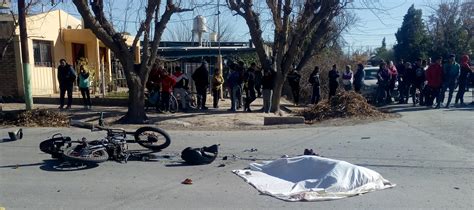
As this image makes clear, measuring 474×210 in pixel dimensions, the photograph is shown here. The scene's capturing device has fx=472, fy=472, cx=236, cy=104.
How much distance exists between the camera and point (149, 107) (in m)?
16.3

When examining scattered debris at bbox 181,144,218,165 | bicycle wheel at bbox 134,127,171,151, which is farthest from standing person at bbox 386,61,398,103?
scattered debris at bbox 181,144,218,165

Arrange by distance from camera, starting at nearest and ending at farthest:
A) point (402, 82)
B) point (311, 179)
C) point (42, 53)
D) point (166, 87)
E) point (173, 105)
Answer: point (311, 179), point (166, 87), point (173, 105), point (402, 82), point (42, 53)

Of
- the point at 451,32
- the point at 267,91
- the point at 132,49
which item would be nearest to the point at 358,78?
the point at 267,91

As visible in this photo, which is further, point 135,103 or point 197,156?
point 135,103

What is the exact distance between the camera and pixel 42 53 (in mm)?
20734

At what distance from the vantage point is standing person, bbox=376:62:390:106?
17844 mm

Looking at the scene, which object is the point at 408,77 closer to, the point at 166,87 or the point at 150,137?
the point at 166,87

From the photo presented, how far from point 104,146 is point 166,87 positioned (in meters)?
7.55

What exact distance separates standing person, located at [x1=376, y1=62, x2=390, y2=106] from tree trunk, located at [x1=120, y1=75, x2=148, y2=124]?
9283mm

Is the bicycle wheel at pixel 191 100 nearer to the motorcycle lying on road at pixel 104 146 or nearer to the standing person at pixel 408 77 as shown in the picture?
the motorcycle lying on road at pixel 104 146

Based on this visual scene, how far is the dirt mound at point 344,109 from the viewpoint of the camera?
46.3ft

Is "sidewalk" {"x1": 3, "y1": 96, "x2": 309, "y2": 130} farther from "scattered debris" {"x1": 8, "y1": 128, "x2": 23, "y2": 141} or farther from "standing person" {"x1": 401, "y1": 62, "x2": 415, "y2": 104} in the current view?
"standing person" {"x1": 401, "y1": 62, "x2": 415, "y2": 104}

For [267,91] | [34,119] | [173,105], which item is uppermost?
[267,91]

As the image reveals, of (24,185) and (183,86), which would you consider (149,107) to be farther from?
(24,185)
